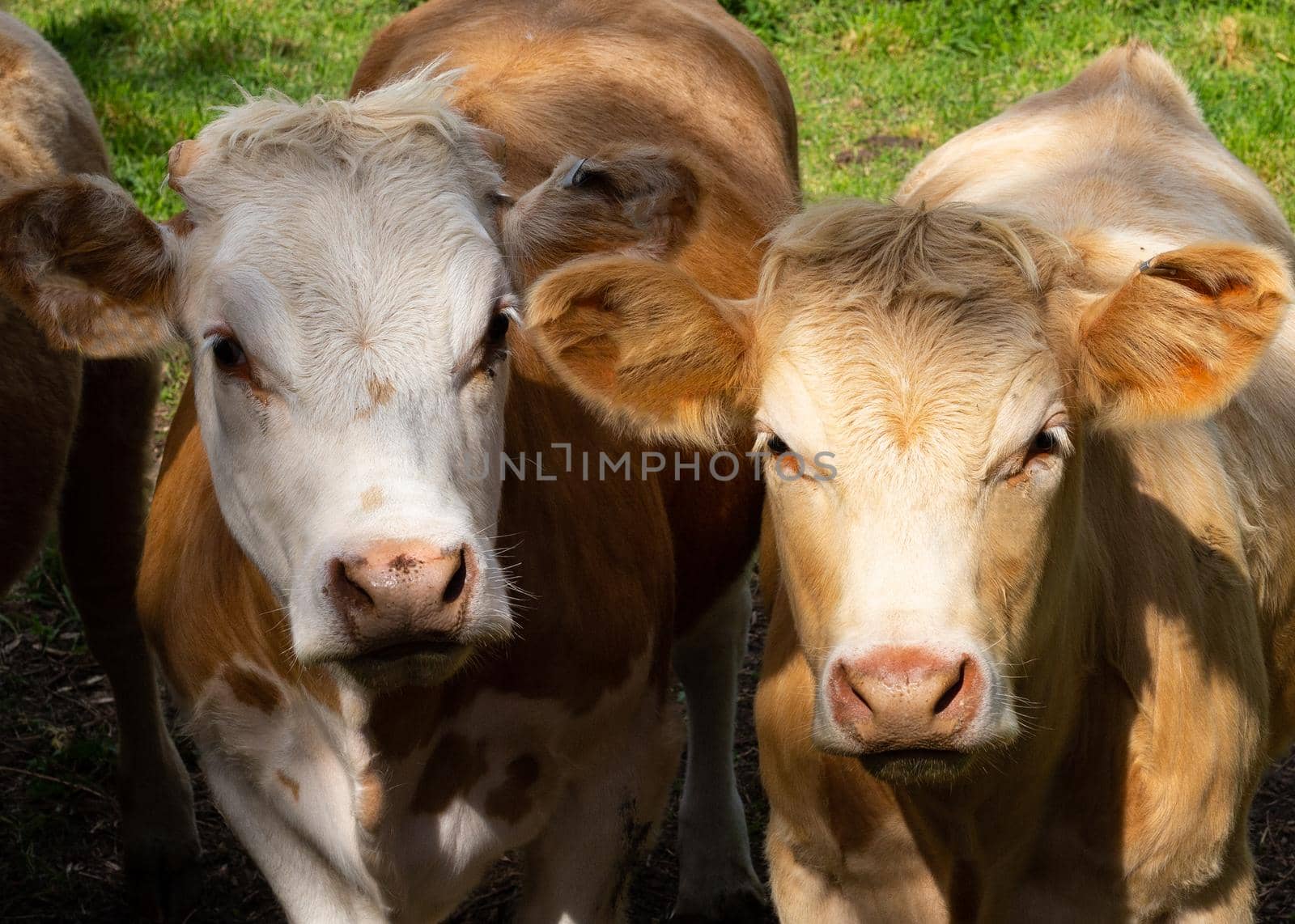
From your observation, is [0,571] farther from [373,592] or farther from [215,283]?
[373,592]

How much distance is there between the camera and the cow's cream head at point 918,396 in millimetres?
2307

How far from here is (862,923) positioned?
3.04 metres

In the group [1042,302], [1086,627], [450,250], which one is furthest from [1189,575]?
[450,250]

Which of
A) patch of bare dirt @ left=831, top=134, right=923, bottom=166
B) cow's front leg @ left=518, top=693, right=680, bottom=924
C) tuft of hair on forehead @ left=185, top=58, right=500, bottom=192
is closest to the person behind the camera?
tuft of hair on forehead @ left=185, top=58, right=500, bottom=192

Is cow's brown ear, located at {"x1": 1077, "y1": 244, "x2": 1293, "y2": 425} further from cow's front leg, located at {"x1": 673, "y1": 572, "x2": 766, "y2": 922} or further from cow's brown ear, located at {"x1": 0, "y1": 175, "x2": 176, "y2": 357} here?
Answer: cow's front leg, located at {"x1": 673, "y1": 572, "x2": 766, "y2": 922}

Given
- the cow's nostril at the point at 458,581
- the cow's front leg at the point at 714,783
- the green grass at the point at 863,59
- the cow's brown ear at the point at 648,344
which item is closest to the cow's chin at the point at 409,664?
the cow's nostril at the point at 458,581

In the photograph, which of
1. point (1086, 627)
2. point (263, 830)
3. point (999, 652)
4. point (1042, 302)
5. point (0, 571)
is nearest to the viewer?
point (999, 652)

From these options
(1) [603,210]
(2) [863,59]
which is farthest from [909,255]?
(2) [863,59]

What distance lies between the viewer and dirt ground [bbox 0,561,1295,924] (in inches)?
168

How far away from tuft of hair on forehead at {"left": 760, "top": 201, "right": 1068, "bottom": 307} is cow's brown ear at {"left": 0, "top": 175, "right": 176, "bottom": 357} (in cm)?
115

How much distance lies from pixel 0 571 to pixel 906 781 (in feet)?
8.73

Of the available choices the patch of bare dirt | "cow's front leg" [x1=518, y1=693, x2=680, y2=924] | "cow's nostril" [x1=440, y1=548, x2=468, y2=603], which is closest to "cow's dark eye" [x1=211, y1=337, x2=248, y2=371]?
"cow's nostril" [x1=440, y1=548, x2=468, y2=603]

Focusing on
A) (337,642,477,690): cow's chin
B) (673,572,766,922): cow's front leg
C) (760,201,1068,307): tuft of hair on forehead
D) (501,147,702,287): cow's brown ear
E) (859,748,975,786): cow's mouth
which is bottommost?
(673,572,766,922): cow's front leg

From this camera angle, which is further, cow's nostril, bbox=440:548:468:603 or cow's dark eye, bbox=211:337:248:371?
cow's dark eye, bbox=211:337:248:371
